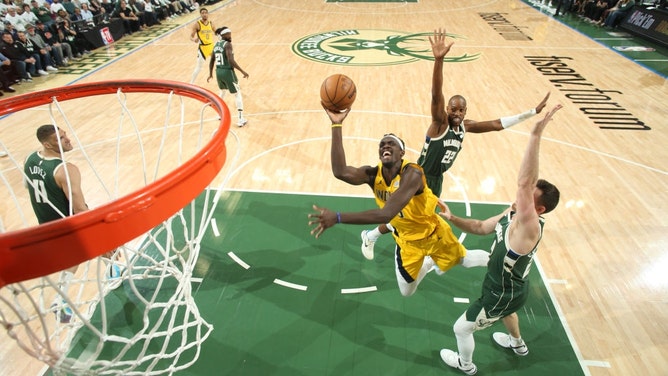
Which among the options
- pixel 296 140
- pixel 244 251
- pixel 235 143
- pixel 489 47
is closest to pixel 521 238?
pixel 244 251

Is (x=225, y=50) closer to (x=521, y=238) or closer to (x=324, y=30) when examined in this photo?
(x=521, y=238)

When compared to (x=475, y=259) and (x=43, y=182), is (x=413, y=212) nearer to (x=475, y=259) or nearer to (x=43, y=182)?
(x=475, y=259)

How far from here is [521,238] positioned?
2691 millimetres

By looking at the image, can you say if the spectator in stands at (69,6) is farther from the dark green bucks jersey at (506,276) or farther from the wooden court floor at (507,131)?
the dark green bucks jersey at (506,276)

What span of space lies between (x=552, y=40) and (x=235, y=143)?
1096 centimetres

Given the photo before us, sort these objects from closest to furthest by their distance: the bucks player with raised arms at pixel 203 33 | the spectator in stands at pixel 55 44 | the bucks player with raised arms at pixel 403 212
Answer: the bucks player with raised arms at pixel 403 212
the bucks player with raised arms at pixel 203 33
the spectator in stands at pixel 55 44

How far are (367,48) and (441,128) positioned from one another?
28.7ft

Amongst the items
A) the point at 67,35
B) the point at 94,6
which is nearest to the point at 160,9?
the point at 94,6

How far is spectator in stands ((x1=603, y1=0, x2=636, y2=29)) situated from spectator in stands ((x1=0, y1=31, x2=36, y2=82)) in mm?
17803

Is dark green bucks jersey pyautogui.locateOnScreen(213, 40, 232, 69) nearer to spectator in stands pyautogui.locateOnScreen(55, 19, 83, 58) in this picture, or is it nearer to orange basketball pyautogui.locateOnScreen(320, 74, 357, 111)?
orange basketball pyautogui.locateOnScreen(320, 74, 357, 111)

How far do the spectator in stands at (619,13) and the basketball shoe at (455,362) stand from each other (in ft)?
50.1

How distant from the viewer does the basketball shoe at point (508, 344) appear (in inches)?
137

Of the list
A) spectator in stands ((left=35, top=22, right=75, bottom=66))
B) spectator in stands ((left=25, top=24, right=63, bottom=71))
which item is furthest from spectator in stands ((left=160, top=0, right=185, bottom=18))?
spectator in stands ((left=25, top=24, right=63, bottom=71))

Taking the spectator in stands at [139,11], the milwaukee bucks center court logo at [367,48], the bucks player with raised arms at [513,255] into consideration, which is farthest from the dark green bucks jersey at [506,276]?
the spectator in stands at [139,11]
